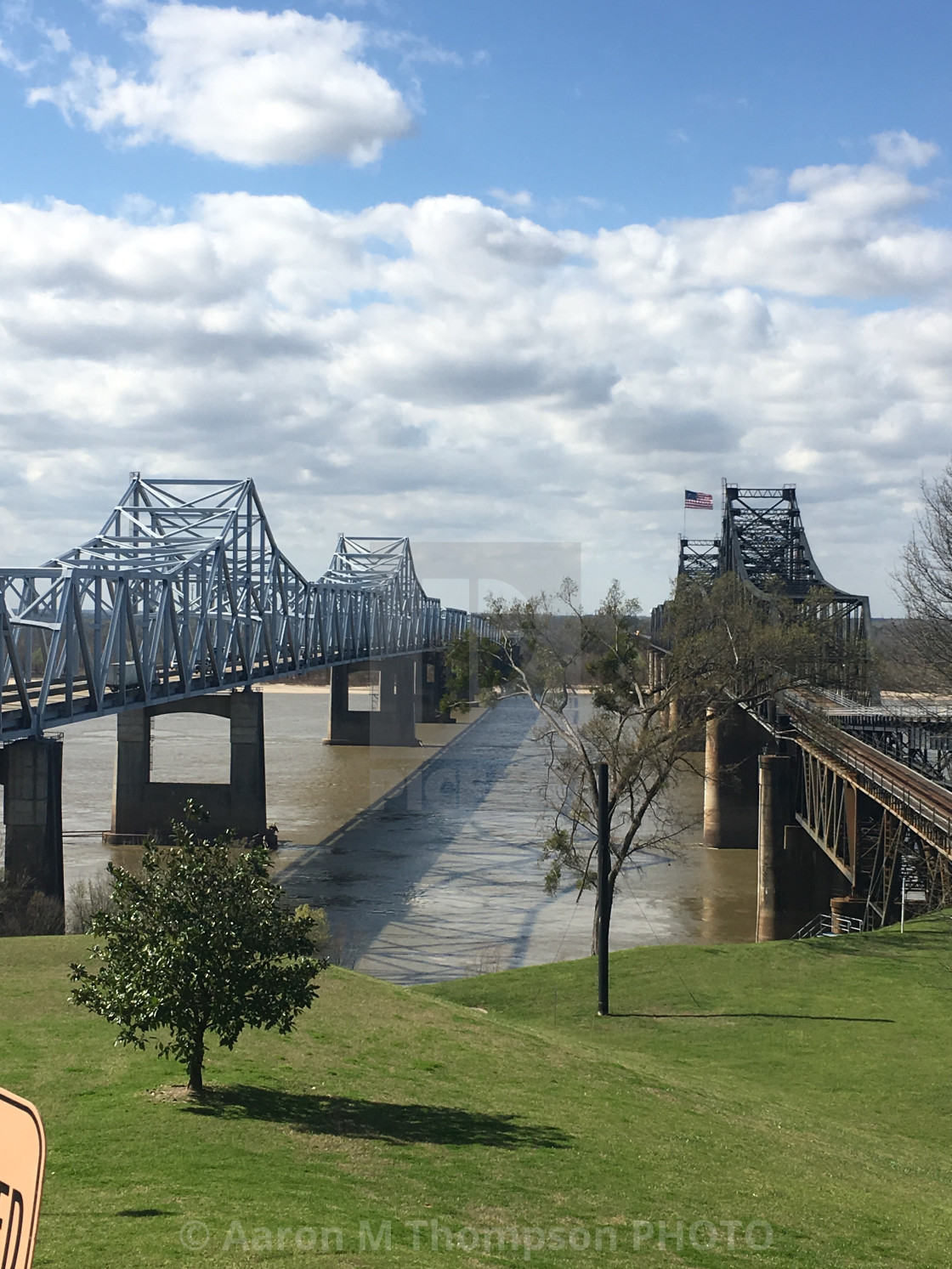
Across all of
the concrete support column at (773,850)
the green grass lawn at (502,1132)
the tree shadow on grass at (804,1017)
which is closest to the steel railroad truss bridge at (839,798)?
the concrete support column at (773,850)

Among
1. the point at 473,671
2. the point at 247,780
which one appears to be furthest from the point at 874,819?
the point at 247,780

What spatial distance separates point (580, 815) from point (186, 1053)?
18624mm

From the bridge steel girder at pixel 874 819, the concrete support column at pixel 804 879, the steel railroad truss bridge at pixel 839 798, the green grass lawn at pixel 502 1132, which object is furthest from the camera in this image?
the concrete support column at pixel 804 879

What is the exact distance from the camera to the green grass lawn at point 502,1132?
31.7 feet

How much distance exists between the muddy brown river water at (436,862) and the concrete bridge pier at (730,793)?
1.07 metres

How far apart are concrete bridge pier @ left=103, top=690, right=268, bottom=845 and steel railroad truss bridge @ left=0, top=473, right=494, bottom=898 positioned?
0.19 ft

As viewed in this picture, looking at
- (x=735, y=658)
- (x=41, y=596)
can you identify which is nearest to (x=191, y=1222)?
(x=735, y=658)

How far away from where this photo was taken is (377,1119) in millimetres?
13414

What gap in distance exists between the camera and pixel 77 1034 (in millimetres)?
16875

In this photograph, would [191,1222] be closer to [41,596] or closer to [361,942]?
[361,942]

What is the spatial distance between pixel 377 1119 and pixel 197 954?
288 centimetres

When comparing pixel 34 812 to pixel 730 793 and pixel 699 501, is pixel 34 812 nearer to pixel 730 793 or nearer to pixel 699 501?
pixel 730 793

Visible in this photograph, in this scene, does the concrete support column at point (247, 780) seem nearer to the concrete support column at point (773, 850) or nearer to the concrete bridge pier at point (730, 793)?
the concrete bridge pier at point (730, 793)

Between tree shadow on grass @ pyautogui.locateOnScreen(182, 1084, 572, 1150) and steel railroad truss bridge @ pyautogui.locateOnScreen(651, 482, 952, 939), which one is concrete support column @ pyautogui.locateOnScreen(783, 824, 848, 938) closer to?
steel railroad truss bridge @ pyautogui.locateOnScreen(651, 482, 952, 939)
